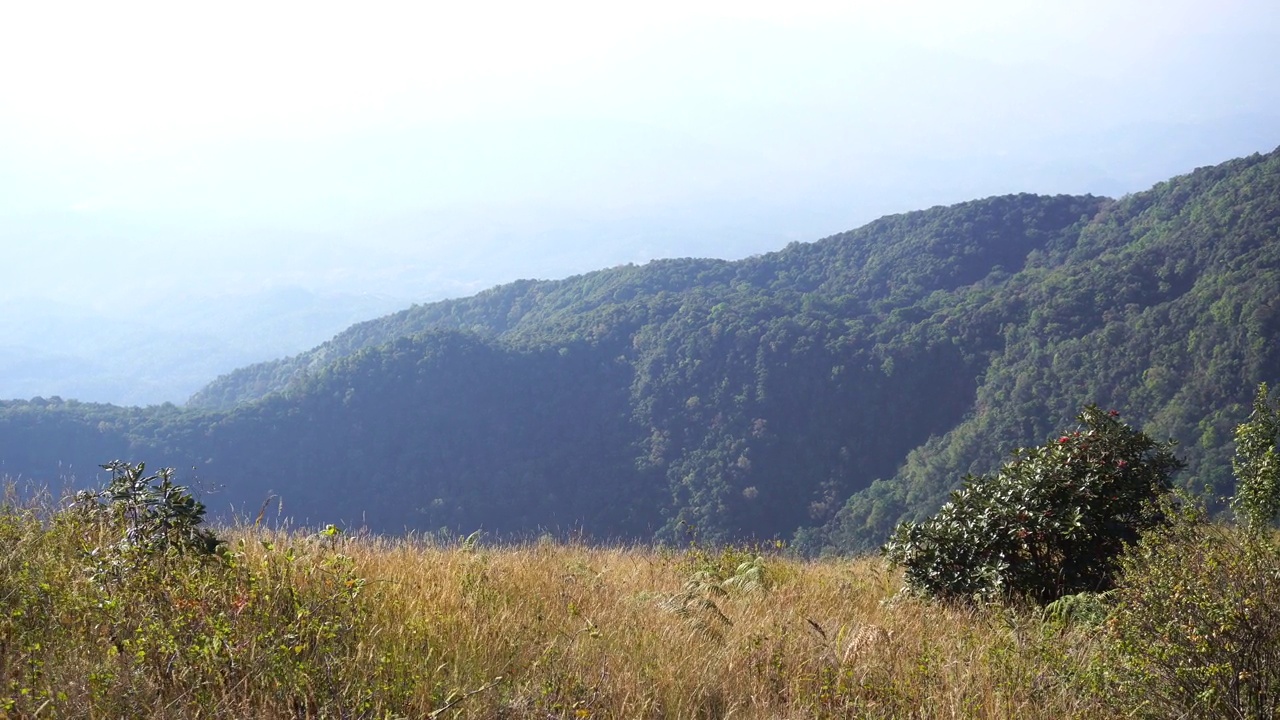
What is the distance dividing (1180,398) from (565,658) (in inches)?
1445

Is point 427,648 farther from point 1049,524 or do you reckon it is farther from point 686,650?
point 1049,524

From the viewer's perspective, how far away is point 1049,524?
16.9ft

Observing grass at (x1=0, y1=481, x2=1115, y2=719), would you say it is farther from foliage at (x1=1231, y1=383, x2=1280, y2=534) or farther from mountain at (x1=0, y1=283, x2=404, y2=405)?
mountain at (x1=0, y1=283, x2=404, y2=405)

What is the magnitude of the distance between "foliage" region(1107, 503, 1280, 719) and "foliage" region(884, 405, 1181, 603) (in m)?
1.94

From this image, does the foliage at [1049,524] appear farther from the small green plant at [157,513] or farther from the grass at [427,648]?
the small green plant at [157,513]

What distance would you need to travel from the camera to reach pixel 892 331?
55.3 metres

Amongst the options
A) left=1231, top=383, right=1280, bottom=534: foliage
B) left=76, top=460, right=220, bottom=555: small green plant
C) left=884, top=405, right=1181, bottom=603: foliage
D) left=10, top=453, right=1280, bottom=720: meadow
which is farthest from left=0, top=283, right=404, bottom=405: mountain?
left=1231, top=383, right=1280, bottom=534: foliage

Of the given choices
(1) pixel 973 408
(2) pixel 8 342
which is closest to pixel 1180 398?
(1) pixel 973 408


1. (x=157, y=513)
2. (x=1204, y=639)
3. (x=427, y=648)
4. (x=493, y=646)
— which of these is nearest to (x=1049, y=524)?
(x=1204, y=639)

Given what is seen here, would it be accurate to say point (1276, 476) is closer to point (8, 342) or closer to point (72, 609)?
point (72, 609)

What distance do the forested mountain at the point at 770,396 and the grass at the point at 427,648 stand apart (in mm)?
30292

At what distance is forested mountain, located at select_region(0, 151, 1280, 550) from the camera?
127 ft

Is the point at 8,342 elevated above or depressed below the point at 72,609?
above

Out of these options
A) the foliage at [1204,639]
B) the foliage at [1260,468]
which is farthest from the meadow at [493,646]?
the foliage at [1260,468]
